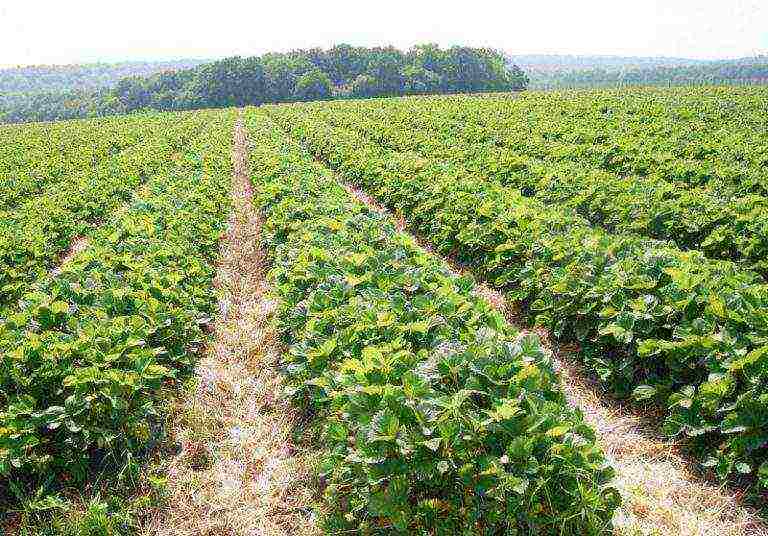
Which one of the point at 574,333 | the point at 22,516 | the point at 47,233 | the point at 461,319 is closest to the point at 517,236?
the point at 574,333

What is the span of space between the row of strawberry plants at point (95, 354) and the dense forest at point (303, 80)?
78004 millimetres

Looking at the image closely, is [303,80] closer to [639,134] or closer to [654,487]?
[639,134]

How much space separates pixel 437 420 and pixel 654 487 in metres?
2.05

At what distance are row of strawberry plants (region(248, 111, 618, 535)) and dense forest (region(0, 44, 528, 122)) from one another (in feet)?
263

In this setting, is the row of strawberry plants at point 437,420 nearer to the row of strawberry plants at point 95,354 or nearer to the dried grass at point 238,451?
the dried grass at point 238,451

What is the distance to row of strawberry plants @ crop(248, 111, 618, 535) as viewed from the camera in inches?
133

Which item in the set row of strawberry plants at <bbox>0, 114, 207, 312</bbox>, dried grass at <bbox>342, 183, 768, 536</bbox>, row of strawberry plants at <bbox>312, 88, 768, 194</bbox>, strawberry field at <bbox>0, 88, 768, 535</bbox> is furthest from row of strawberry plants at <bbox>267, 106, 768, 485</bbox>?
row of strawberry plants at <bbox>0, 114, 207, 312</bbox>

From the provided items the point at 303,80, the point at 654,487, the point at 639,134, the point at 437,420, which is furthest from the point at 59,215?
the point at 303,80

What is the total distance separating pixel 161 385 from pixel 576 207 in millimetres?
8625

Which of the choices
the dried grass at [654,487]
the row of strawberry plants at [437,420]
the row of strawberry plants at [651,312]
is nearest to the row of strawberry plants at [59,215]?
the row of strawberry plants at [437,420]

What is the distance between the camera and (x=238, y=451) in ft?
15.6

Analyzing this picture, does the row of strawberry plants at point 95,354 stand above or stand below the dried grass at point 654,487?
above

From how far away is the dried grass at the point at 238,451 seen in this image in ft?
13.1

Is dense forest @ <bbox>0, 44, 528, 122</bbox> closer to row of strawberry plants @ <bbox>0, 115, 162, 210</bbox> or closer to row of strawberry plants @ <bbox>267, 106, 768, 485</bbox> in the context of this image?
row of strawberry plants @ <bbox>0, 115, 162, 210</bbox>
